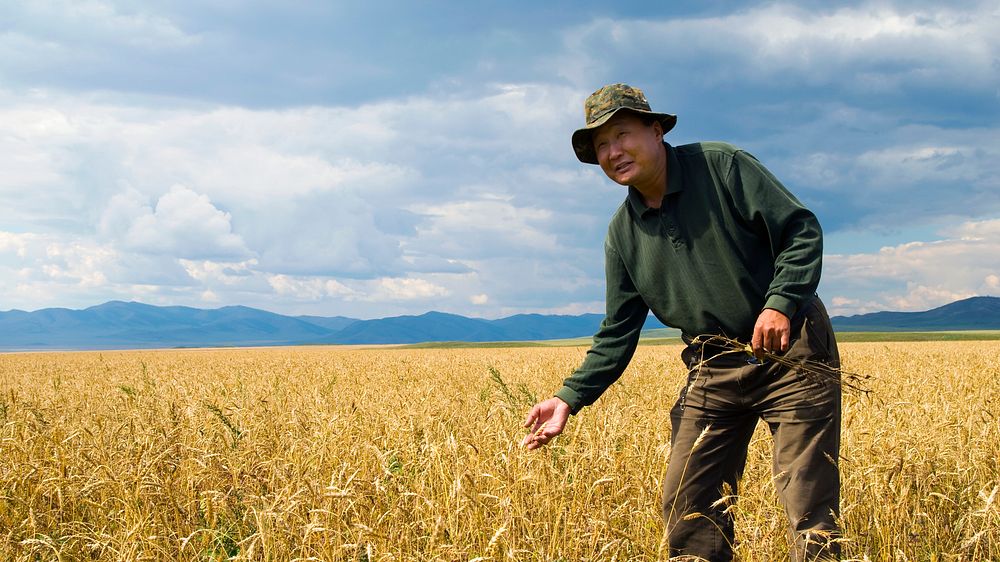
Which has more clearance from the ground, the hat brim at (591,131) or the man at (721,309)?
the hat brim at (591,131)

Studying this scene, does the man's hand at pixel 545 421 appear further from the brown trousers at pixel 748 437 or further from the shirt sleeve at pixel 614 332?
the brown trousers at pixel 748 437

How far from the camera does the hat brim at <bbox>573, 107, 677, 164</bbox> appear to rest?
10.3 ft

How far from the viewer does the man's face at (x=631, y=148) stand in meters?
3.20

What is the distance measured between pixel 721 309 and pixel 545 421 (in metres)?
1.07

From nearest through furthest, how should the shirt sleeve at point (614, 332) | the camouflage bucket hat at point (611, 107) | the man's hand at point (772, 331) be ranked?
the man's hand at point (772, 331) → the camouflage bucket hat at point (611, 107) → the shirt sleeve at point (614, 332)

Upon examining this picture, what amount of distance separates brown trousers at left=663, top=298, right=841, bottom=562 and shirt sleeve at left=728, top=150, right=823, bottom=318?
30cm

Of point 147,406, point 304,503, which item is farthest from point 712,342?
point 147,406

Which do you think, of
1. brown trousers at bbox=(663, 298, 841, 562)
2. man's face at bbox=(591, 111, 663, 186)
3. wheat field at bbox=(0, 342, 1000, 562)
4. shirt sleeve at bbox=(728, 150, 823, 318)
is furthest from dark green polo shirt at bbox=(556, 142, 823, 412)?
wheat field at bbox=(0, 342, 1000, 562)

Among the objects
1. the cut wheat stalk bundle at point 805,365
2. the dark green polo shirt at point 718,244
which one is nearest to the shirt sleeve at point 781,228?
the dark green polo shirt at point 718,244

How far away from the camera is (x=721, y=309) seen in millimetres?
3158

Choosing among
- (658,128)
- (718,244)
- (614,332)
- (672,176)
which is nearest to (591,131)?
Result: (658,128)

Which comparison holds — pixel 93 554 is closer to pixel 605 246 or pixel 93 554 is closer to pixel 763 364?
Answer: pixel 605 246

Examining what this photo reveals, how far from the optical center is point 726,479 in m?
3.37

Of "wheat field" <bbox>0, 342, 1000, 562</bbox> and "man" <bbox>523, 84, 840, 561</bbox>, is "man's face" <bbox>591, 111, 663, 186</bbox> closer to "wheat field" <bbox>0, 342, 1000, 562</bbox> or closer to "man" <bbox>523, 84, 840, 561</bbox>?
"man" <bbox>523, 84, 840, 561</bbox>
